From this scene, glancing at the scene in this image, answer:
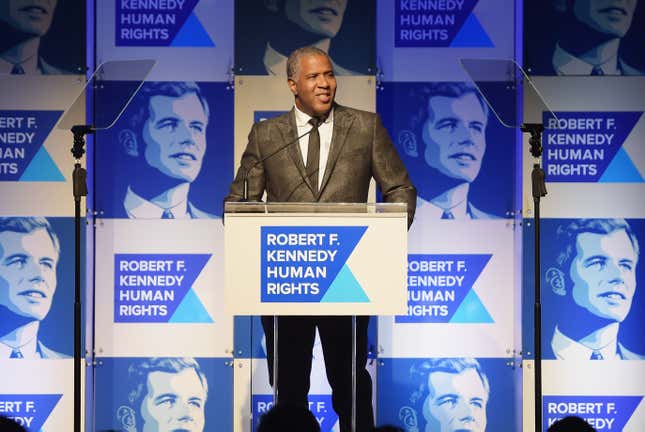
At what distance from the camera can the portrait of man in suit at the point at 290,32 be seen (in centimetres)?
562

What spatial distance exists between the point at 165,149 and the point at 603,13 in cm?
249

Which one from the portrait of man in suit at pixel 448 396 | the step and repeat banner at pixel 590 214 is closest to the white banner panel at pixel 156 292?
the portrait of man in suit at pixel 448 396

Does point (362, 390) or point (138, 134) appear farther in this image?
point (138, 134)

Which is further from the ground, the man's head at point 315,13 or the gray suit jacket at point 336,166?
the man's head at point 315,13

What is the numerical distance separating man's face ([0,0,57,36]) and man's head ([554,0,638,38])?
2.75 m

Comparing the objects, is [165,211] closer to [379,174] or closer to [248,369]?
[248,369]

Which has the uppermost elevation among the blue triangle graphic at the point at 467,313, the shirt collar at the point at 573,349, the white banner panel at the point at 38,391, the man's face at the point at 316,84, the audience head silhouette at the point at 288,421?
the man's face at the point at 316,84

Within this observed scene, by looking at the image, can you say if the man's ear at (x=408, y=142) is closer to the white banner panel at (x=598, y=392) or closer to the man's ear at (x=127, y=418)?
the white banner panel at (x=598, y=392)

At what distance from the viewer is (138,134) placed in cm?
564

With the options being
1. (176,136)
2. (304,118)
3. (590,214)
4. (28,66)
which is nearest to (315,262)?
(304,118)

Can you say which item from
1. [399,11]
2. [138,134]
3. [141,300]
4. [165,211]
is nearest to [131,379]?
[141,300]

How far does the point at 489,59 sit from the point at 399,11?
55cm

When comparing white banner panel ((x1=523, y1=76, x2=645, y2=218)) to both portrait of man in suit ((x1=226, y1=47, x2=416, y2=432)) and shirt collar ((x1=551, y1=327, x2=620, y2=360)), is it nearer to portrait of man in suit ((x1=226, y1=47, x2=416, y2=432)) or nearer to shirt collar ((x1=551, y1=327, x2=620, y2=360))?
shirt collar ((x1=551, y1=327, x2=620, y2=360))

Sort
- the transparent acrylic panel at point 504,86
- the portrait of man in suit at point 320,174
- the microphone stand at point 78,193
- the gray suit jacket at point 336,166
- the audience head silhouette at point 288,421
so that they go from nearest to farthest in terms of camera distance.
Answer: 1. the audience head silhouette at point 288,421
2. the portrait of man in suit at point 320,174
3. the gray suit jacket at point 336,166
4. the microphone stand at point 78,193
5. the transparent acrylic panel at point 504,86
